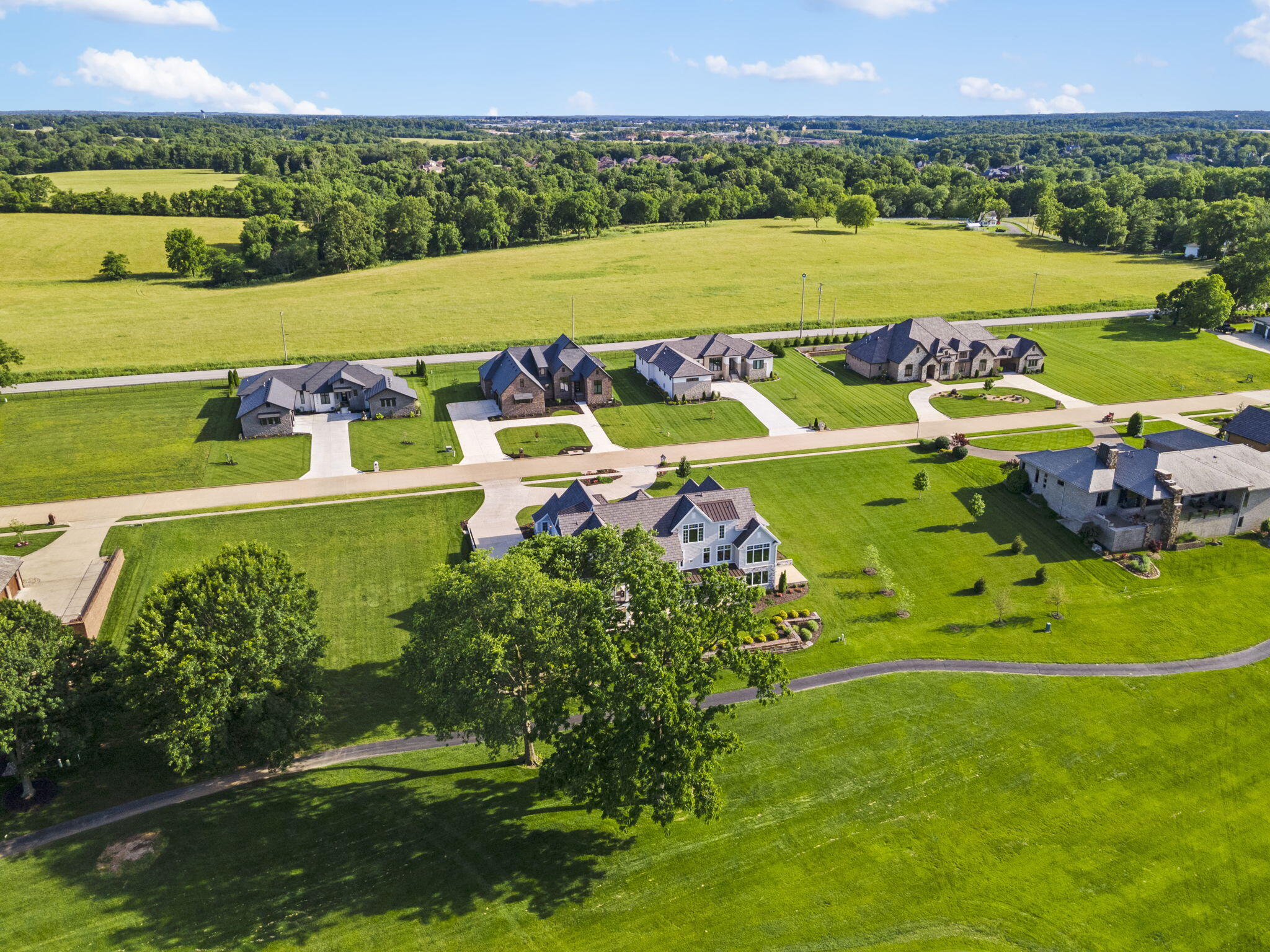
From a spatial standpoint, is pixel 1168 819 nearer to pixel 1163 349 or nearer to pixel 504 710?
pixel 504 710

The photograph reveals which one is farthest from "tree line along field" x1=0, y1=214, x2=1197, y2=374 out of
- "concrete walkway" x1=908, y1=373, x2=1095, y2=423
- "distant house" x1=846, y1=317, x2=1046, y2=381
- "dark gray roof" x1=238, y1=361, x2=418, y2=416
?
"concrete walkway" x1=908, y1=373, x2=1095, y2=423

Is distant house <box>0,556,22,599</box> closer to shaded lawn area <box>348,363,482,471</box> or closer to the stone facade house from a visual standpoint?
shaded lawn area <box>348,363,482,471</box>

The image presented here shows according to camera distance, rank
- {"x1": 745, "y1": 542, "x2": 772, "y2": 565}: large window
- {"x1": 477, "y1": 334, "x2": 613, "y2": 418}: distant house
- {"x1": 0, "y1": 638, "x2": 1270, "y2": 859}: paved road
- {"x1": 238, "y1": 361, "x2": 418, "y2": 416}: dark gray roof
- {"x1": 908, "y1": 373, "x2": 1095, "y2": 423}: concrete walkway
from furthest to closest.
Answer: {"x1": 908, "y1": 373, "x2": 1095, "y2": 423}: concrete walkway, {"x1": 477, "y1": 334, "x2": 613, "y2": 418}: distant house, {"x1": 238, "y1": 361, "x2": 418, "y2": 416}: dark gray roof, {"x1": 745, "y1": 542, "x2": 772, "y2": 565}: large window, {"x1": 0, "y1": 638, "x2": 1270, "y2": 859}: paved road

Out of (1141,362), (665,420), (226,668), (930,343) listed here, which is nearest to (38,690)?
(226,668)

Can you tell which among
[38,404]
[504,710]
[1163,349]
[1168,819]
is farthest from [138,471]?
[1163,349]

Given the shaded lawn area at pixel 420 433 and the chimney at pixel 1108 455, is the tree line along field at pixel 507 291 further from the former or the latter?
the chimney at pixel 1108 455

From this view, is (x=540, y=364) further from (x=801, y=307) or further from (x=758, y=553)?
(x=801, y=307)

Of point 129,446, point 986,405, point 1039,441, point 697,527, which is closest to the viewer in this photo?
point 697,527
